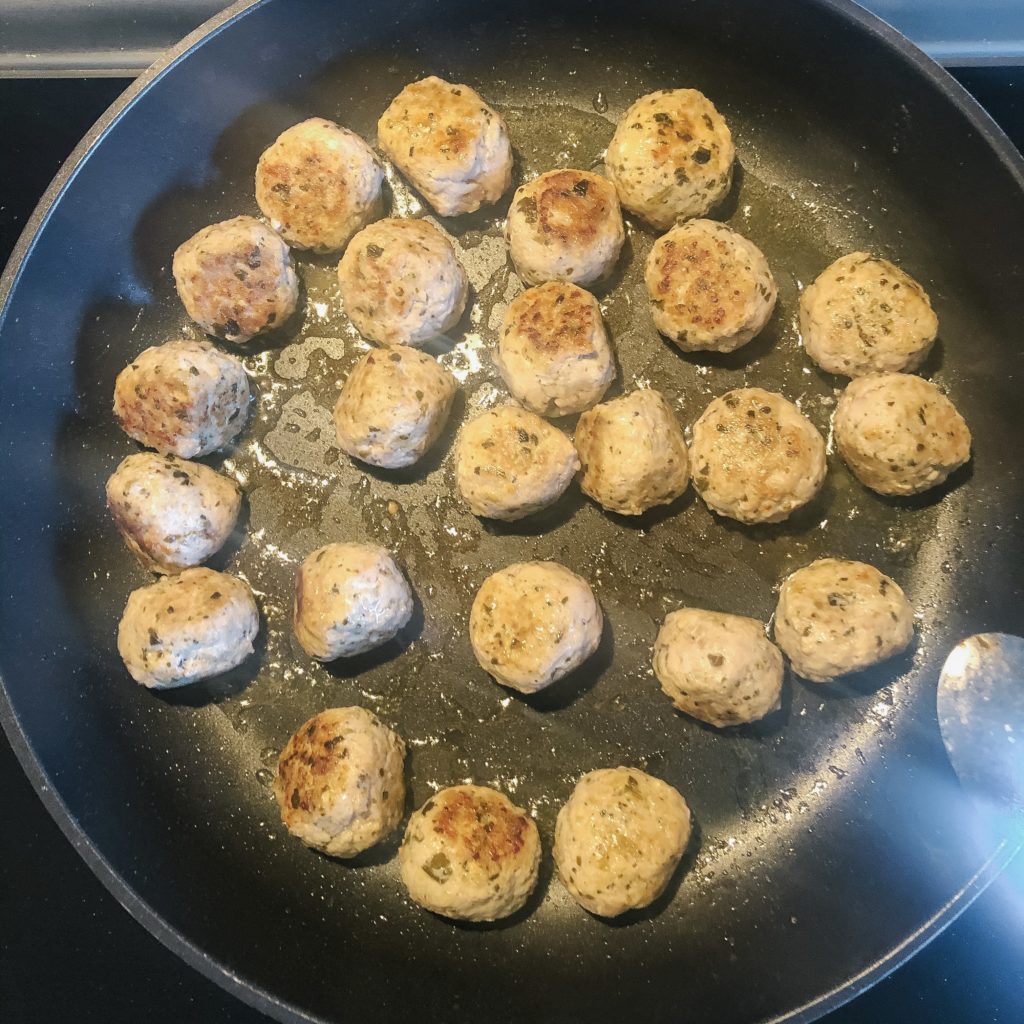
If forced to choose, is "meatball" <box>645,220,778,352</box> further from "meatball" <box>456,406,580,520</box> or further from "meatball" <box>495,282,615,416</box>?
"meatball" <box>456,406,580,520</box>

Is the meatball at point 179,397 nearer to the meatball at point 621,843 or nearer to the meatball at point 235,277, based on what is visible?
the meatball at point 235,277

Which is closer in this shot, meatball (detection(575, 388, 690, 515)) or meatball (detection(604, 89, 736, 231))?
meatball (detection(575, 388, 690, 515))

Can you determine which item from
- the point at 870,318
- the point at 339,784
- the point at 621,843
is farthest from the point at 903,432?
the point at 339,784

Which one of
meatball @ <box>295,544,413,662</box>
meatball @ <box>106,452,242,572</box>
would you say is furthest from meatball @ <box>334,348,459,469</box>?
meatball @ <box>106,452,242,572</box>

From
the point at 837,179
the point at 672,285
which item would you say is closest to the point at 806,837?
the point at 672,285

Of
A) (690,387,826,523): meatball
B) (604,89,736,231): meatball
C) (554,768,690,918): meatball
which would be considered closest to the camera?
(554,768,690,918): meatball

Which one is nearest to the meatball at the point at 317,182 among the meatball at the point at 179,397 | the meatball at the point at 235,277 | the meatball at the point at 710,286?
the meatball at the point at 235,277
